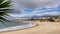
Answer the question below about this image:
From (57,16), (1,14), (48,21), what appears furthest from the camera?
(48,21)

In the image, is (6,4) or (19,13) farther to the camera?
(19,13)

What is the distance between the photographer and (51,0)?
658 centimetres

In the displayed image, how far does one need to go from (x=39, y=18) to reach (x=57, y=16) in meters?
0.61

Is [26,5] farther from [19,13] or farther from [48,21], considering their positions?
[48,21]

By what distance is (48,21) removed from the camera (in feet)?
21.8

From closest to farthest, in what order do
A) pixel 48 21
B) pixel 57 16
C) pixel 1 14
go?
pixel 1 14
pixel 57 16
pixel 48 21

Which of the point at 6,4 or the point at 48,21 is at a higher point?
the point at 6,4

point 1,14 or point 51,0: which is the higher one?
point 51,0

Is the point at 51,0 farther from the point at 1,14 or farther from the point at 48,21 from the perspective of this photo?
the point at 1,14

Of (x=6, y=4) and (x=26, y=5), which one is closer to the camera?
(x=6, y=4)

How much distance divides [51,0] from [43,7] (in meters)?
0.41

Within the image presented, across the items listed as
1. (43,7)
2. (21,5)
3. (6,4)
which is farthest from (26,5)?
(6,4)

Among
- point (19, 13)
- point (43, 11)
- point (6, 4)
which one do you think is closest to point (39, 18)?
point (43, 11)

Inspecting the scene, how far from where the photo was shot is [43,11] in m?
6.36
